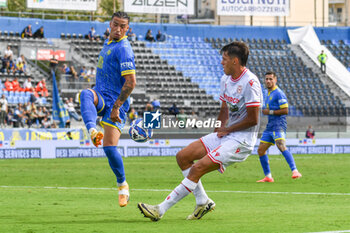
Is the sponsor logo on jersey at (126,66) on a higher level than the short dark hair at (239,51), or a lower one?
lower

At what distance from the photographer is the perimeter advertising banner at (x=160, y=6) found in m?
51.1

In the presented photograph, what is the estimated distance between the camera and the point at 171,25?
55219 millimetres

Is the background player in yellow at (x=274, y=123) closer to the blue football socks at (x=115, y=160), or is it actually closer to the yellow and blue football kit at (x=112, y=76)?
the yellow and blue football kit at (x=112, y=76)

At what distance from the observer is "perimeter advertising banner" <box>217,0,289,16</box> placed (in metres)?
54.9

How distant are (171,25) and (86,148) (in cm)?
2594

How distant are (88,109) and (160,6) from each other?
4255cm

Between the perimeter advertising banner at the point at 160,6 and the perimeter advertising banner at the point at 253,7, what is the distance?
336cm

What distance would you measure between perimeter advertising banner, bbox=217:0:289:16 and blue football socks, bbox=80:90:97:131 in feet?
150

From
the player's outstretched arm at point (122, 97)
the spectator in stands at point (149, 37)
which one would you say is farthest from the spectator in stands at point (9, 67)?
the player's outstretched arm at point (122, 97)

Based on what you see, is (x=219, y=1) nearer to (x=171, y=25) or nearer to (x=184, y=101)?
(x=171, y=25)

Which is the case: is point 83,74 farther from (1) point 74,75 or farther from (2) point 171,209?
(2) point 171,209

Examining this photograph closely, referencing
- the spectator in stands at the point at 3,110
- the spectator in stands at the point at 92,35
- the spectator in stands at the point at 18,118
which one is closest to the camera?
the spectator in stands at the point at 3,110

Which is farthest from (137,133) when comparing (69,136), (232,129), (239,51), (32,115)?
(32,115)

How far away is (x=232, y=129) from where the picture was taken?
8.88m
